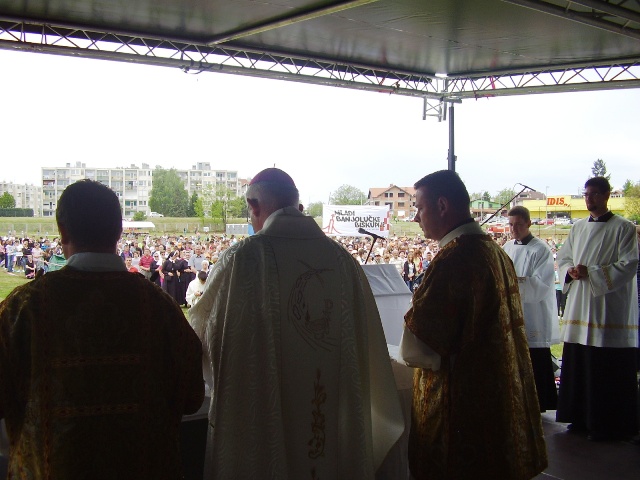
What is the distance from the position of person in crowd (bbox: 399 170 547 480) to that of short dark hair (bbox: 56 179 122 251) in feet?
3.92

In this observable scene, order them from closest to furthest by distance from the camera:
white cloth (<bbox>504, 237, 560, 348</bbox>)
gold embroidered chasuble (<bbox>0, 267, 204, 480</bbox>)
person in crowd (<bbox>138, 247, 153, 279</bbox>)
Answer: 1. gold embroidered chasuble (<bbox>0, 267, 204, 480</bbox>)
2. white cloth (<bbox>504, 237, 560, 348</bbox>)
3. person in crowd (<bbox>138, 247, 153, 279</bbox>)

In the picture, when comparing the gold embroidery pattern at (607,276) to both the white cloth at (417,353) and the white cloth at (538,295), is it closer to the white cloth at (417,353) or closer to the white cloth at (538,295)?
the white cloth at (538,295)

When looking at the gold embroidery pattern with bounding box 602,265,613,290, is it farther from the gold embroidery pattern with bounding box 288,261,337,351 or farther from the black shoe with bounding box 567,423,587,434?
the gold embroidery pattern with bounding box 288,261,337,351

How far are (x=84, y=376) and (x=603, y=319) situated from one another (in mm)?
3860

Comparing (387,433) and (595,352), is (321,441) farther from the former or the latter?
(595,352)

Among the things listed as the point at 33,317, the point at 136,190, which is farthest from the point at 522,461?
the point at 136,190

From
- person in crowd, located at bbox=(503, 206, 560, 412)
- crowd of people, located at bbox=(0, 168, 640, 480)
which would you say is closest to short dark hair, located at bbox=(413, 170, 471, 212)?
crowd of people, located at bbox=(0, 168, 640, 480)

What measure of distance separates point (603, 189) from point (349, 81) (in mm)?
4838

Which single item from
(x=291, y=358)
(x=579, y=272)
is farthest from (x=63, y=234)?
(x=579, y=272)

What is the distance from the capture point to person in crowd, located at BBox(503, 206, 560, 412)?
4906 millimetres

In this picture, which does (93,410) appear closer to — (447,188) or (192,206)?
(447,188)

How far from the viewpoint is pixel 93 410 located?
1.70 meters

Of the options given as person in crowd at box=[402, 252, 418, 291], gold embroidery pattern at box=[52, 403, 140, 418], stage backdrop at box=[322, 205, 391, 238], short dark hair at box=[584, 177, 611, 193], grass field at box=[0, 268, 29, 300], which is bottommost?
grass field at box=[0, 268, 29, 300]

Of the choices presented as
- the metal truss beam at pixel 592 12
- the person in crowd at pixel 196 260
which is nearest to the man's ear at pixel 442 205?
the metal truss beam at pixel 592 12
